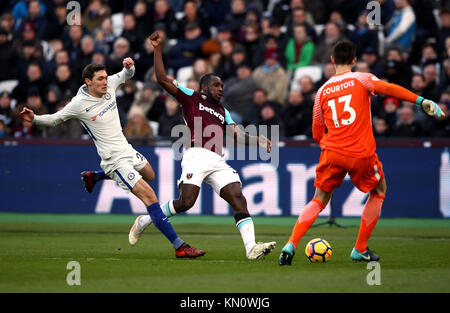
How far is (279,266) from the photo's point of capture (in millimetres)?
9586

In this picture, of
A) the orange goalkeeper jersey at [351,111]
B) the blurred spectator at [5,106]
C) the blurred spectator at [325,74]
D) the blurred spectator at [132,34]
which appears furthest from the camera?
the blurred spectator at [132,34]

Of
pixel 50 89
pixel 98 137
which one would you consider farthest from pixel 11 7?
pixel 98 137

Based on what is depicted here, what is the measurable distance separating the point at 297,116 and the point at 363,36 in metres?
2.57

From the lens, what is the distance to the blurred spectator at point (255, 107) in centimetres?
1861

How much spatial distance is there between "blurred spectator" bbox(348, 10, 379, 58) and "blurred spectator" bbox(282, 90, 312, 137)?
6.30 ft

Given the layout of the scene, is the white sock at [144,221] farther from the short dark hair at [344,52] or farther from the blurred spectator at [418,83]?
the blurred spectator at [418,83]

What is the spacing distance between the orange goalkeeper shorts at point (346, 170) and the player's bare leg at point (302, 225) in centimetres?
12

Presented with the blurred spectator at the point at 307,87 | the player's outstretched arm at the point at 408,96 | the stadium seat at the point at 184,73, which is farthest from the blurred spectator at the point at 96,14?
the player's outstretched arm at the point at 408,96

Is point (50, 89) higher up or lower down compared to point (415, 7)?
lower down

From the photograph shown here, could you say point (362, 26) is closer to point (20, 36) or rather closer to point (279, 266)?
point (20, 36)

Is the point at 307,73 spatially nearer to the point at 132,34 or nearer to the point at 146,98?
the point at 146,98

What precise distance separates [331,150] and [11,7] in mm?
17317
